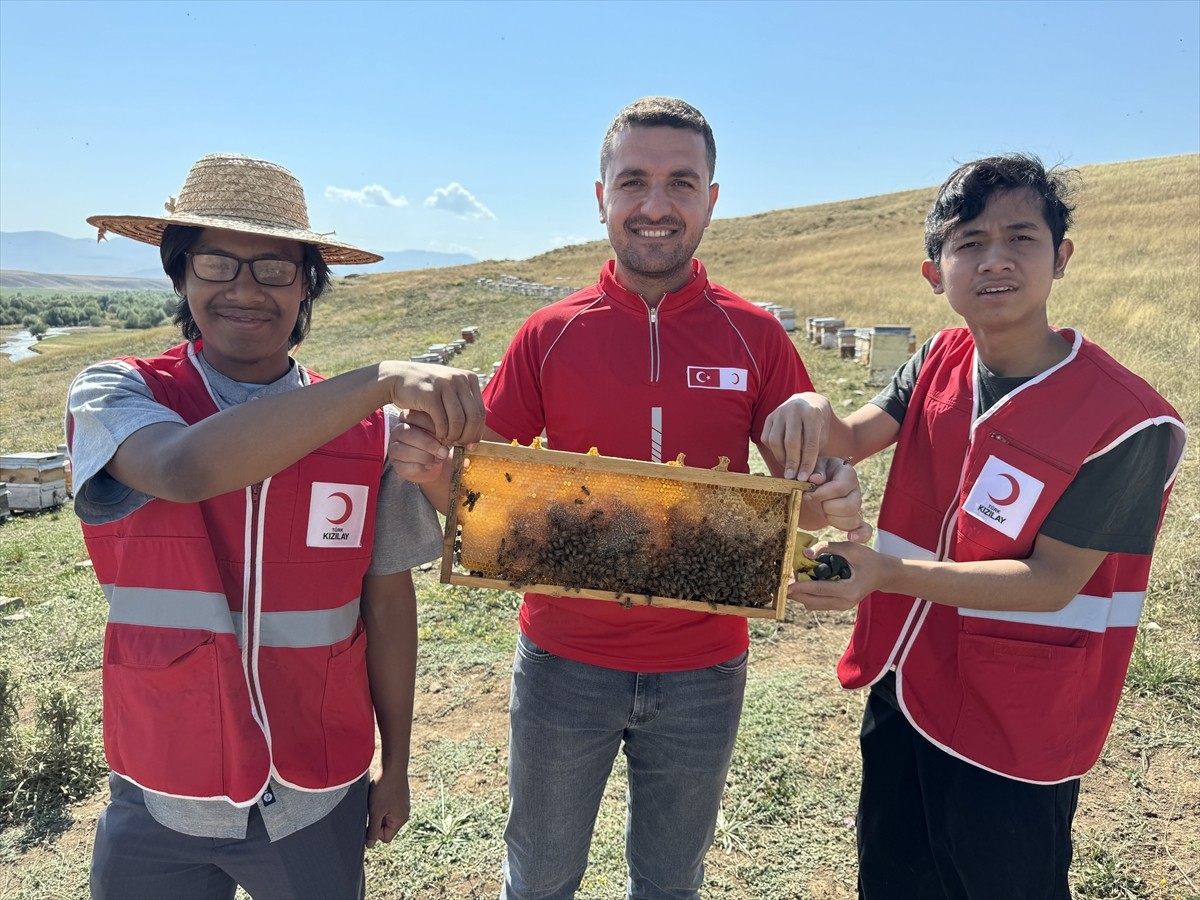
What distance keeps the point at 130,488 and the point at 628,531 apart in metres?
1.70

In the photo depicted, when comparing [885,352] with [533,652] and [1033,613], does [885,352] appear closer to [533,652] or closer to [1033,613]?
[1033,613]

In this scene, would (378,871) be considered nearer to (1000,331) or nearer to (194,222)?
(194,222)

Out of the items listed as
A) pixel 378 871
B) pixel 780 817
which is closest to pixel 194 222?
pixel 378 871

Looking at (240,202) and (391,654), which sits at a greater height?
(240,202)

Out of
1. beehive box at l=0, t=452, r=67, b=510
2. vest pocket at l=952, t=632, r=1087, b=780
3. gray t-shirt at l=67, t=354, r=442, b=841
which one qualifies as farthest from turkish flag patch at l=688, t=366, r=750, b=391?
beehive box at l=0, t=452, r=67, b=510

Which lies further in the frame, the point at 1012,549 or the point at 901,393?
the point at 901,393

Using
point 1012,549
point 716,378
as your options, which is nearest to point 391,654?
point 716,378

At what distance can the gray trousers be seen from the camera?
8.07 feet

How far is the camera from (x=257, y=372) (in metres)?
2.83

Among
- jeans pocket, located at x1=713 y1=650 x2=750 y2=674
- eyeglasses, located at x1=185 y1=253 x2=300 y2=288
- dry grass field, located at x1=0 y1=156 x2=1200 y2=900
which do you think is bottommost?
dry grass field, located at x1=0 y1=156 x2=1200 y2=900

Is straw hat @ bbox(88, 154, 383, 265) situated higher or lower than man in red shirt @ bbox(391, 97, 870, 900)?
higher

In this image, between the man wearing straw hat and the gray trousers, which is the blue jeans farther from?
the gray trousers

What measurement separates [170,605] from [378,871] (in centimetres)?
304

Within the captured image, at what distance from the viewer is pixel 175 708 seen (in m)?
2.43
